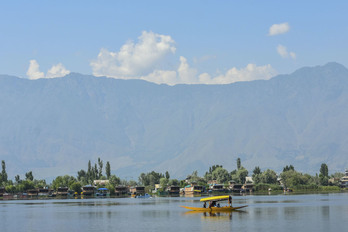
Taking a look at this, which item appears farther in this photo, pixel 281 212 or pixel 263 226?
pixel 281 212

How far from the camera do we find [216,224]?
115125 mm

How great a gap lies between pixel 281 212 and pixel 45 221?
50138mm

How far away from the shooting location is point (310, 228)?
104625mm

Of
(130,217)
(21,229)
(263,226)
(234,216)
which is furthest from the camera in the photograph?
(130,217)

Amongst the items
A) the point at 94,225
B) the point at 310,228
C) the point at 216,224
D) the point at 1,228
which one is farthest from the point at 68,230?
the point at 310,228

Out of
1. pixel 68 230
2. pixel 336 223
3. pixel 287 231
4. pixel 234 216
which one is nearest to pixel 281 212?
pixel 234 216

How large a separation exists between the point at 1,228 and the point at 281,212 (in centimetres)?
5845

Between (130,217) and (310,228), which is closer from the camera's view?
(310,228)

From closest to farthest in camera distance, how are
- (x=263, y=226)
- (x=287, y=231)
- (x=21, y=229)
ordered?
(x=287, y=231), (x=263, y=226), (x=21, y=229)

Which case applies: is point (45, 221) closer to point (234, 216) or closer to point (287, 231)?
point (234, 216)

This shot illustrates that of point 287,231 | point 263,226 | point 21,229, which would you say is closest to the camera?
point 287,231

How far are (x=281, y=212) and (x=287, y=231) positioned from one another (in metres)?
38.8

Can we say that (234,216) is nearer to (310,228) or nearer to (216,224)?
(216,224)

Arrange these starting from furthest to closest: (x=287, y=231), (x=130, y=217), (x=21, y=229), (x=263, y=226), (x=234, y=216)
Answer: (x=130, y=217)
(x=234, y=216)
(x=21, y=229)
(x=263, y=226)
(x=287, y=231)
